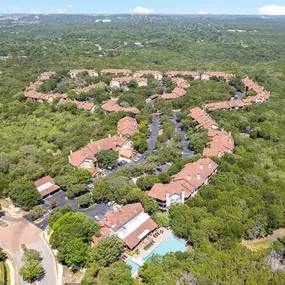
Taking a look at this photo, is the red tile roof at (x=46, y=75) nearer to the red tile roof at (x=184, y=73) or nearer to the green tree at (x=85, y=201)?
the red tile roof at (x=184, y=73)

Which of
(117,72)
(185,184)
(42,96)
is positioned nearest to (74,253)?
(185,184)

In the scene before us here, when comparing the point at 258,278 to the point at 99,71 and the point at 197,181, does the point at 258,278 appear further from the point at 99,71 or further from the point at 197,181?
the point at 99,71

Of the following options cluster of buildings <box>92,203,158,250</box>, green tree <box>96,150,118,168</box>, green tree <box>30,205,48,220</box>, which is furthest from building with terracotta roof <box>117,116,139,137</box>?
green tree <box>30,205,48,220</box>

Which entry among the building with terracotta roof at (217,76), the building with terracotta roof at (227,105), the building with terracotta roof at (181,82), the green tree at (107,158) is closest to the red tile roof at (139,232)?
the green tree at (107,158)

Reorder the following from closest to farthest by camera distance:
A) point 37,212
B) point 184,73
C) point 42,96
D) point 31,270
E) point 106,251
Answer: point 31,270
point 106,251
point 37,212
point 42,96
point 184,73

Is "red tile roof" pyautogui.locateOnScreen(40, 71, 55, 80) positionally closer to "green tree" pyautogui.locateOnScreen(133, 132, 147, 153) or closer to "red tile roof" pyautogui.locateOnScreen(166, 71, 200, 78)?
"red tile roof" pyautogui.locateOnScreen(166, 71, 200, 78)

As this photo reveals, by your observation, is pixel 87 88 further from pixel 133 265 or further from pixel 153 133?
pixel 133 265
